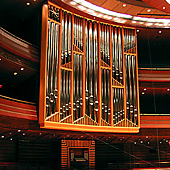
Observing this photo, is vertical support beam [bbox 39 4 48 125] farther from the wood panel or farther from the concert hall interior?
the wood panel

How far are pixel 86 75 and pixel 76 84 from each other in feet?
2.90

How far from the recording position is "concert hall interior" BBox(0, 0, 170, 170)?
15438 millimetres

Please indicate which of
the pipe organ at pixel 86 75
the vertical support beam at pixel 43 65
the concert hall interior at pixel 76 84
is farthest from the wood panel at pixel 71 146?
the vertical support beam at pixel 43 65

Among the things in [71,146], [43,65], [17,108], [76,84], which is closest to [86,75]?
[76,84]

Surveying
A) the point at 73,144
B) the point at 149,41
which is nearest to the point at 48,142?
the point at 73,144

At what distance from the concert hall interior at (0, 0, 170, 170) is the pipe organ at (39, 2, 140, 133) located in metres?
0.05

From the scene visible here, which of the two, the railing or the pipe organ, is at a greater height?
the pipe organ

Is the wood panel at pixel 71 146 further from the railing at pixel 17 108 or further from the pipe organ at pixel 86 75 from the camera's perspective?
the railing at pixel 17 108

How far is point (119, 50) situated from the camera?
19234 mm

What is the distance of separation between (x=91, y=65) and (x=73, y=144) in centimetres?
461

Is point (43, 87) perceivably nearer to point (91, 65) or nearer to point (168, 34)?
point (91, 65)

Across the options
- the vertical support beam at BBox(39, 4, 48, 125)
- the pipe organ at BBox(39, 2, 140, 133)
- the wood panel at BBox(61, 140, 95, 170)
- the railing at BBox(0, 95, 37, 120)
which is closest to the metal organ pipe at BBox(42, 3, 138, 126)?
the pipe organ at BBox(39, 2, 140, 133)

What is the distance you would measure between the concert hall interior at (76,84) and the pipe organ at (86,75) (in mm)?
51

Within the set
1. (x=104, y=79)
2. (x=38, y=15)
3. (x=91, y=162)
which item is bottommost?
(x=91, y=162)
